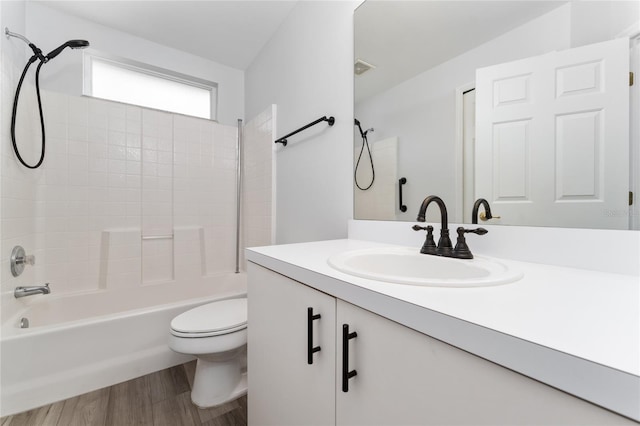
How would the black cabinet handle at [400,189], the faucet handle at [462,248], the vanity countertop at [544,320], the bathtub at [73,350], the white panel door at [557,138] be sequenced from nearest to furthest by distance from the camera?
the vanity countertop at [544,320]
the white panel door at [557,138]
the faucet handle at [462,248]
the black cabinet handle at [400,189]
the bathtub at [73,350]

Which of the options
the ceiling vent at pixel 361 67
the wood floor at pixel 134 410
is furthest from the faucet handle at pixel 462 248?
the wood floor at pixel 134 410

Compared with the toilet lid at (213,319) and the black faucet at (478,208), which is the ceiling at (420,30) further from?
the toilet lid at (213,319)

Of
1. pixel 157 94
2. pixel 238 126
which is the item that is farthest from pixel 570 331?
pixel 157 94

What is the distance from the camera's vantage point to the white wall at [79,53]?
71.6 inches

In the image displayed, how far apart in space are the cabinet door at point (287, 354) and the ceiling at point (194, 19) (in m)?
1.83

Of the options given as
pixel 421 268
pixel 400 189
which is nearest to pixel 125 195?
pixel 400 189

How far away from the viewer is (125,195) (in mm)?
2115

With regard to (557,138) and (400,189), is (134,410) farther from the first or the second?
(557,138)

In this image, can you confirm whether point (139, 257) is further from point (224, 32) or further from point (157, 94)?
point (224, 32)

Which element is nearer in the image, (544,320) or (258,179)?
(544,320)

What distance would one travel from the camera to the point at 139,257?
215 centimetres

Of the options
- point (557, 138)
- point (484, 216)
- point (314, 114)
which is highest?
point (314, 114)

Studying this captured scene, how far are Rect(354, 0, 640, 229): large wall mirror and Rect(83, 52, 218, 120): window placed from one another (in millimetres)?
1838

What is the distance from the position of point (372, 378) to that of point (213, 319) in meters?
1.14
